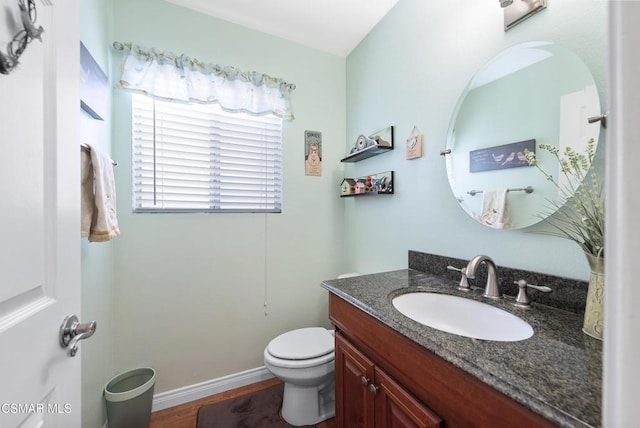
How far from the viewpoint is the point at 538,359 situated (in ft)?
1.81

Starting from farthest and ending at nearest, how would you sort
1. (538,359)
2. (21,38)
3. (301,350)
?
(301,350) → (538,359) → (21,38)

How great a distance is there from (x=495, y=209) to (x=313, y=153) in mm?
1305

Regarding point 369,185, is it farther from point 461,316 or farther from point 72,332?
point 72,332

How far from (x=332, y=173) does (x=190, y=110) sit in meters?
1.11

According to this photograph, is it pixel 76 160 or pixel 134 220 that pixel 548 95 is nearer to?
pixel 76 160

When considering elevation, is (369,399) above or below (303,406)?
above

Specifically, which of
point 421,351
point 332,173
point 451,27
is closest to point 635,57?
point 421,351

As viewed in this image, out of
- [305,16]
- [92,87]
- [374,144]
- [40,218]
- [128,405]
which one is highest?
[305,16]

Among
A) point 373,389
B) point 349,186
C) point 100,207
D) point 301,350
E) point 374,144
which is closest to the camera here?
point 373,389

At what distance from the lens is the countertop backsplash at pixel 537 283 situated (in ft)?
2.56

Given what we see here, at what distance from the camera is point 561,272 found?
2.73 ft

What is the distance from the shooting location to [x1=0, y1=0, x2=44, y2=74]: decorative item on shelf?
0.42m

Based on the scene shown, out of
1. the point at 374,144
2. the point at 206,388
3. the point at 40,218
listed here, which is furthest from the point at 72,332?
the point at 374,144

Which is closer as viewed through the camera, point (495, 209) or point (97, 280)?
point (495, 209)
